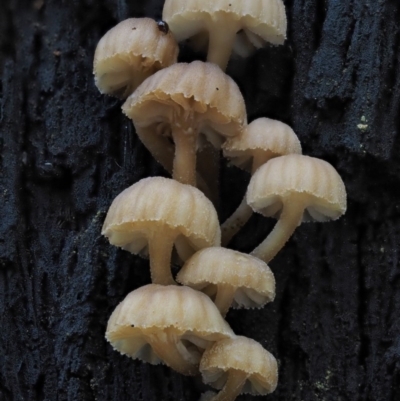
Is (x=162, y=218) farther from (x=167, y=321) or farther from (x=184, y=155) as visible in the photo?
(x=184, y=155)

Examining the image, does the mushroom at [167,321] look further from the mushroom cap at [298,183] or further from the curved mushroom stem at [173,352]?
the mushroom cap at [298,183]

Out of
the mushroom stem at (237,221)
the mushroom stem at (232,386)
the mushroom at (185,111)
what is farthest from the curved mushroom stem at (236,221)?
the mushroom stem at (232,386)

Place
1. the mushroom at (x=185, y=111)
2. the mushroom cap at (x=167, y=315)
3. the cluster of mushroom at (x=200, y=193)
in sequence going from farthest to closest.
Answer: the mushroom at (x=185, y=111), the cluster of mushroom at (x=200, y=193), the mushroom cap at (x=167, y=315)

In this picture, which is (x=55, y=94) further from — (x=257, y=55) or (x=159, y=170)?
(x=257, y=55)

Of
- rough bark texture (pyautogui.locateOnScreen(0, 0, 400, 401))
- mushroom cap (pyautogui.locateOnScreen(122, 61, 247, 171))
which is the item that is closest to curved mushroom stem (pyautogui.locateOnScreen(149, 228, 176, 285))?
rough bark texture (pyautogui.locateOnScreen(0, 0, 400, 401))

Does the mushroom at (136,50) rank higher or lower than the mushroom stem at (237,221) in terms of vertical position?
higher

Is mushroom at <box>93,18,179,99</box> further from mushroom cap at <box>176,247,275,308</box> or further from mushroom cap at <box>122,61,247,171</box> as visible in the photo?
mushroom cap at <box>176,247,275,308</box>
